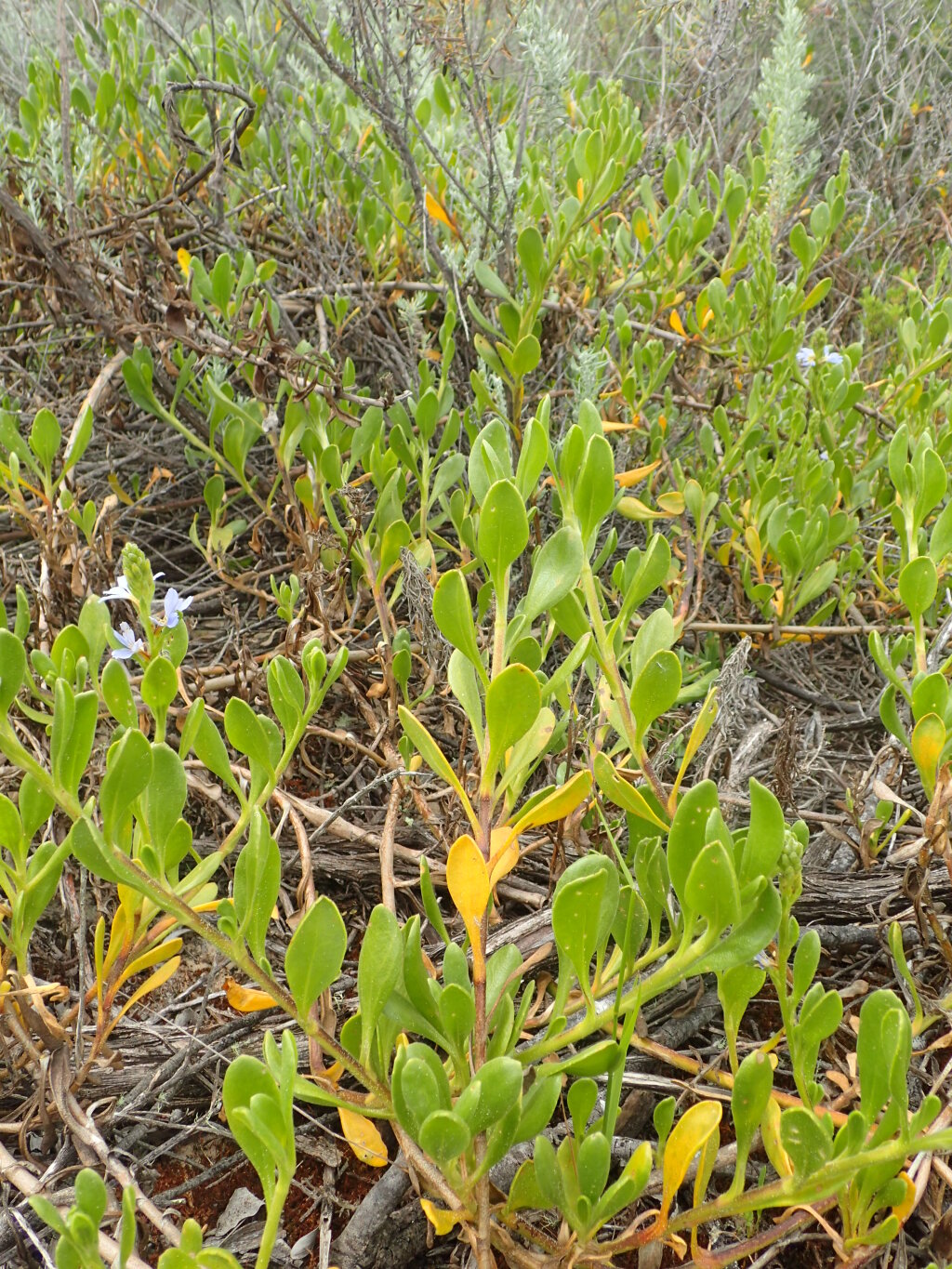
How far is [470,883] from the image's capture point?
2.89ft

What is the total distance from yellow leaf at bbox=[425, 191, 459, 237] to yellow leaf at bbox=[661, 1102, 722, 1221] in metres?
2.11

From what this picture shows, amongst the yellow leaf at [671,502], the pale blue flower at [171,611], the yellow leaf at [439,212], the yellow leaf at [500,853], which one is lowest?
the yellow leaf at [671,502]

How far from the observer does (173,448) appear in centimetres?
257

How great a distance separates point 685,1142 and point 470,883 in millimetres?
303

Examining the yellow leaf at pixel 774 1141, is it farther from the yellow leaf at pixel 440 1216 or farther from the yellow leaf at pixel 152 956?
the yellow leaf at pixel 152 956

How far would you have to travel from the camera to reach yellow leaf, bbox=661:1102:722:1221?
0.89m

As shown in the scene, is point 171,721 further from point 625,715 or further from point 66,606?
point 625,715

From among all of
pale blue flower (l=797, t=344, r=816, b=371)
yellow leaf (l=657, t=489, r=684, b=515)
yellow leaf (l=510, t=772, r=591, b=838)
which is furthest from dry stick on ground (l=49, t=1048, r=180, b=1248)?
pale blue flower (l=797, t=344, r=816, b=371)

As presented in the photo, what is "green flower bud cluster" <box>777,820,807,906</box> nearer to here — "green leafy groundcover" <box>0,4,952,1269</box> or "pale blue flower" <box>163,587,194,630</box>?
"green leafy groundcover" <box>0,4,952,1269</box>

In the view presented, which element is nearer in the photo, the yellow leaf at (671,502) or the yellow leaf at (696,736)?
the yellow leaf at (696,736)

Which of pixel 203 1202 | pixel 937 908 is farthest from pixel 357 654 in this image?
pixel 937 908

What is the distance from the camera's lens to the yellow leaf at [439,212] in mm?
2422

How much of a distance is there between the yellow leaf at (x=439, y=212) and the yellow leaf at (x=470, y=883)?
1.95m

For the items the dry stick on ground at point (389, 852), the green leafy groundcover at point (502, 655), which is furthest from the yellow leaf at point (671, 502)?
the dry stick on ground at point (389, 852)
